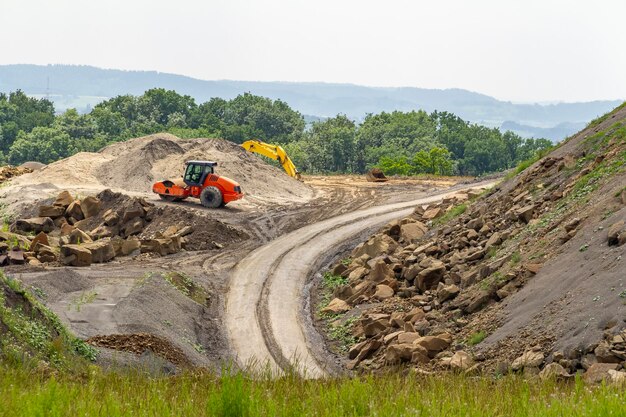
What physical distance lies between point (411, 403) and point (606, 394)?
→ 8.55ft

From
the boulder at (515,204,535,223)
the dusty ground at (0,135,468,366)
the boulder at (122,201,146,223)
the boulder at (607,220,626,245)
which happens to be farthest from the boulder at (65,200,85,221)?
the boulder at (607,220,626,245)

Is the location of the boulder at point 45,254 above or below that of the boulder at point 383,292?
below

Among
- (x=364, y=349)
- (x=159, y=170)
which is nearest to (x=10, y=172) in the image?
(x=159, y=170)

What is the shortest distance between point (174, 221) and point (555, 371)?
29.4 metres

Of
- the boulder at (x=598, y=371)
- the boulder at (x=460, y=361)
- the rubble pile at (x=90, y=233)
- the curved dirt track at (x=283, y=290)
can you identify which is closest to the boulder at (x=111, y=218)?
the rubble pile at (x=90, y=233)

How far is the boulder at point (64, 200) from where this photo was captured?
4749cm

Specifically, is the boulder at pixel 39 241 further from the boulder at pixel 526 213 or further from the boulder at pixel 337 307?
the boulder at pixel 526 213

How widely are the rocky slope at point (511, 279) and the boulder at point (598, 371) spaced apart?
0.11 feet

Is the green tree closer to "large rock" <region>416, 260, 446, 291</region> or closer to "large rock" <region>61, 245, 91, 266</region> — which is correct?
"large rock" <region>61, 245, 91, 266</region>

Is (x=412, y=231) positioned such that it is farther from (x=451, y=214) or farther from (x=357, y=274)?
(x=357, y=274)

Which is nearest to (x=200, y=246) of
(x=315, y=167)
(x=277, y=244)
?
(x=277, y=244)

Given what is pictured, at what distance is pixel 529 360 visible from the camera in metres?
19.8

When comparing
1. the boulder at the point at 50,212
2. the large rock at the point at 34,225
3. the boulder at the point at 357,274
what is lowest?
the large rock at the point at 34,225

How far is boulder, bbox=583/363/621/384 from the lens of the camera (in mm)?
16703
